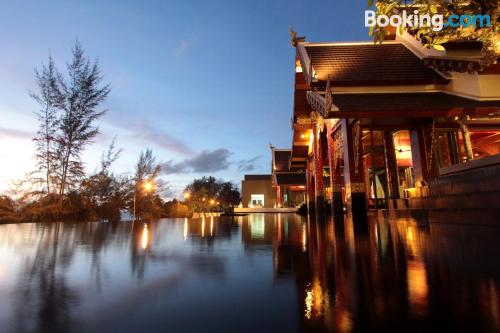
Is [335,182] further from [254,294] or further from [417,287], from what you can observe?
[254,294]

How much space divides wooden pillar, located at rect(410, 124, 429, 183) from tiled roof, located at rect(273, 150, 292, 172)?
69.4 feet

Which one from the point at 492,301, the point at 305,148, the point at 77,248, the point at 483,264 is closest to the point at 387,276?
the point at 492,301

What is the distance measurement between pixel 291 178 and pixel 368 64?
67.1ft

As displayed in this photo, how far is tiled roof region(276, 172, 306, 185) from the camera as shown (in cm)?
2992

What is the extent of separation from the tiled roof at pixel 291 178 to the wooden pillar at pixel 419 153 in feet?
62.6

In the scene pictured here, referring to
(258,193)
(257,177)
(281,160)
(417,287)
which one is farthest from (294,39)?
(257,177)

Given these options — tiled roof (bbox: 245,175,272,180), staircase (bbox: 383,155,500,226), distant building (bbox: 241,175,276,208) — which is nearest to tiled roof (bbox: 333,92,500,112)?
staircase (bbox: 383,155,500,226)

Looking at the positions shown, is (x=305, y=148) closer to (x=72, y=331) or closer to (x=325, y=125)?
(x=325, y=125)

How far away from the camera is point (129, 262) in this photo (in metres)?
2.62

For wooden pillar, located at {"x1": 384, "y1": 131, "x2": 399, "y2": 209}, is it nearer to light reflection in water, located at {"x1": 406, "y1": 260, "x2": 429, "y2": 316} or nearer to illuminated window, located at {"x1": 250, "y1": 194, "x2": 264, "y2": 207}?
light reflection in water, located at {"x1": 406, "y1": 260, "x2": 429, "y2": 316}

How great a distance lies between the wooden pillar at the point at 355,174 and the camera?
998cm

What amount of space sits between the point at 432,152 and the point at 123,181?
50.0 ft

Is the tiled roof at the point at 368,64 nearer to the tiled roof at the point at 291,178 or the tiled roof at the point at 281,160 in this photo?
the tiled roof at the point at 291,178

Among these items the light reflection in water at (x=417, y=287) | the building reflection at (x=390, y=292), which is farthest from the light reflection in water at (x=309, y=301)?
the light reflection in water at (x=417, y=287)
